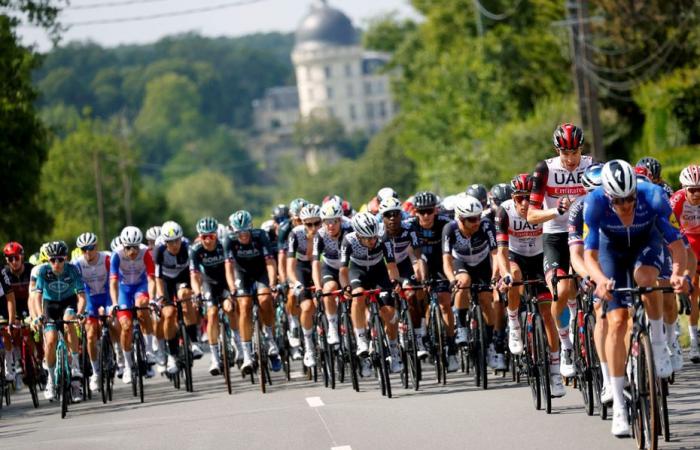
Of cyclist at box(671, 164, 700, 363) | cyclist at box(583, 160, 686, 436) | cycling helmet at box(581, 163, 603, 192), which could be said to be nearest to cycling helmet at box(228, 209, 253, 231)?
cyclist at box(671, 164, 700, 363)

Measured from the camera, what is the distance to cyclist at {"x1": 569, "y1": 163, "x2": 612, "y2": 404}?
10938 mm

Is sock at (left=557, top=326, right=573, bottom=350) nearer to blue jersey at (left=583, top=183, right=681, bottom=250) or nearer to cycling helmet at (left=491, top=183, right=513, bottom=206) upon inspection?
blue jersey at (left=583, top=183, right=681, bottom=250)

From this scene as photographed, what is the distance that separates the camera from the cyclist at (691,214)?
1549 cm

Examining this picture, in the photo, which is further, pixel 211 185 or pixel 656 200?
pixel 211 185

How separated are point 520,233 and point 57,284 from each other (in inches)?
238

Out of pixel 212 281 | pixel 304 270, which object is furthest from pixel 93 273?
pixel 304 270

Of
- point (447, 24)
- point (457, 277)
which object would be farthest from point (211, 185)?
point (457, 277)

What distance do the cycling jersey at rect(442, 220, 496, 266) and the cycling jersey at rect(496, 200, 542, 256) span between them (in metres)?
0.95

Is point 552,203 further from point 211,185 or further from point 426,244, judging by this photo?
point 211,185

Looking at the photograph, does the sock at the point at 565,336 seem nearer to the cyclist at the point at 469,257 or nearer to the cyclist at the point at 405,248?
the cyclist at the point at 469,257

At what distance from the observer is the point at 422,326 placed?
16859 millimetres

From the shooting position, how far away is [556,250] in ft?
44.1

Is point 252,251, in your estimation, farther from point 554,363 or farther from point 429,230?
Result: point 554,363

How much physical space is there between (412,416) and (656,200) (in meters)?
3.75
